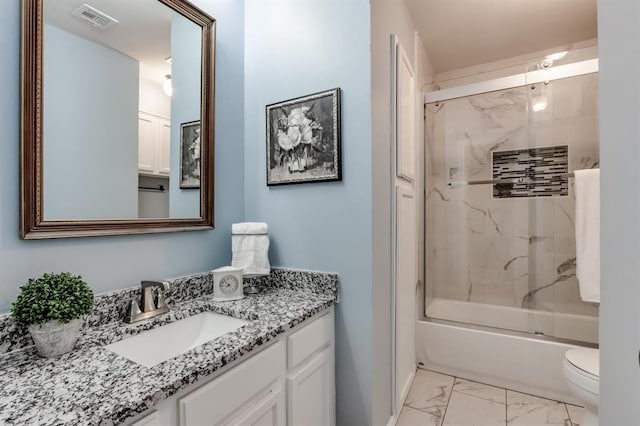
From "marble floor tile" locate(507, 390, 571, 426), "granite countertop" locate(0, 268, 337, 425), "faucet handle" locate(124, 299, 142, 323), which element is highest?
"faucet handle" locate(124, 299, 142, 323)

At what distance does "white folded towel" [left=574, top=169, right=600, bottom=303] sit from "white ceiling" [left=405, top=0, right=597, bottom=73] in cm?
118

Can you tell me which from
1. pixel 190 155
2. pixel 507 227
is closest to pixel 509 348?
pixel 507 227

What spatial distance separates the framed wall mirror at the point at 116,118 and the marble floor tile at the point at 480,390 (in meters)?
1.98

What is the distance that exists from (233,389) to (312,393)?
0.50 metres

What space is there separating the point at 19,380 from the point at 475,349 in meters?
2.38

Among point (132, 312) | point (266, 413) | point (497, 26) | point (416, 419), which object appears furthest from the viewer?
point (497, 26)

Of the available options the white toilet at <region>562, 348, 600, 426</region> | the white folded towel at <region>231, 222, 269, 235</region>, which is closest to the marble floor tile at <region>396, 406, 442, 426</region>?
the white toilet at <region>562, 348, 600, 426</region>

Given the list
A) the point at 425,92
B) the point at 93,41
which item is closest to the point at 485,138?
the point at 425,92

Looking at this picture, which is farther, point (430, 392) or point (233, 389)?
point (430, 392)

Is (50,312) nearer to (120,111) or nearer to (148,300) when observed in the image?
(148,300)

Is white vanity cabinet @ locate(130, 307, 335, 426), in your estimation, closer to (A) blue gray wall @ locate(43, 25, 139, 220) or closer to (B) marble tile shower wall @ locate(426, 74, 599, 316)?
(A) blue gray wall @ locate(43, 25, 139, 220)

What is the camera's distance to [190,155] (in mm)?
1419

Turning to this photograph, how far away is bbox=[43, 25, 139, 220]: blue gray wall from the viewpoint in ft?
3.21

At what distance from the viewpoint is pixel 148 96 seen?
4.09 ft
